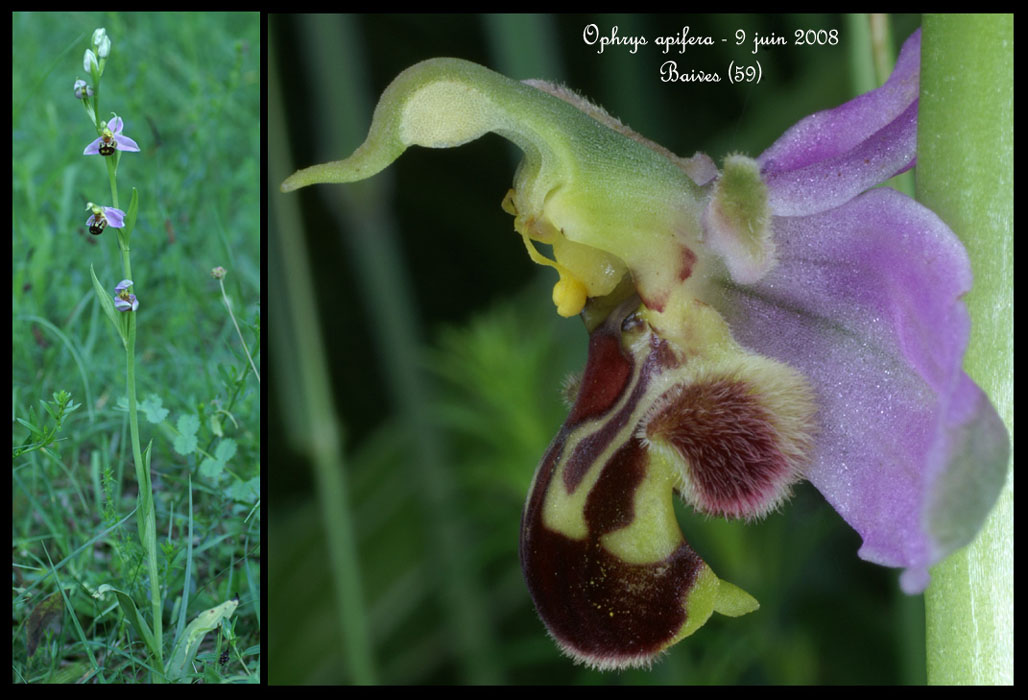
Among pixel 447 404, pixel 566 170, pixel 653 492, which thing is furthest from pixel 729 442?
pixel 447 404

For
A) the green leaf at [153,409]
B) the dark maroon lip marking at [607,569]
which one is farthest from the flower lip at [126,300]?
the dark maroon lip marking at [607,569]

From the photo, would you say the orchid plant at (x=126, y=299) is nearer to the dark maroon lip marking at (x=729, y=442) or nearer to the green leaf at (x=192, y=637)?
the green leaf at (x=192, y=637)

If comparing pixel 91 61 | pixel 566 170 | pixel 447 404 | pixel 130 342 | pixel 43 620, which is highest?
pixel 91 61

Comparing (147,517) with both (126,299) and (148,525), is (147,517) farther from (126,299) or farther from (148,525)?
(126,299)

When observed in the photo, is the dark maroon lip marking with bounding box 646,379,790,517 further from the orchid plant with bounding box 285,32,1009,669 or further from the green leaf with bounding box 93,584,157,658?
the green leaf with bounding box 93,584,157,658

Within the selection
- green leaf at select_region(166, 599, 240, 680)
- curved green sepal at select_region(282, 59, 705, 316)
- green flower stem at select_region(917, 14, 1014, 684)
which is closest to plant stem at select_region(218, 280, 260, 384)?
green leaf at select_region(166, 599, 240, 680)

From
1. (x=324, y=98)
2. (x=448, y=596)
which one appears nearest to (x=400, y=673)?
(x=448, y=596)
